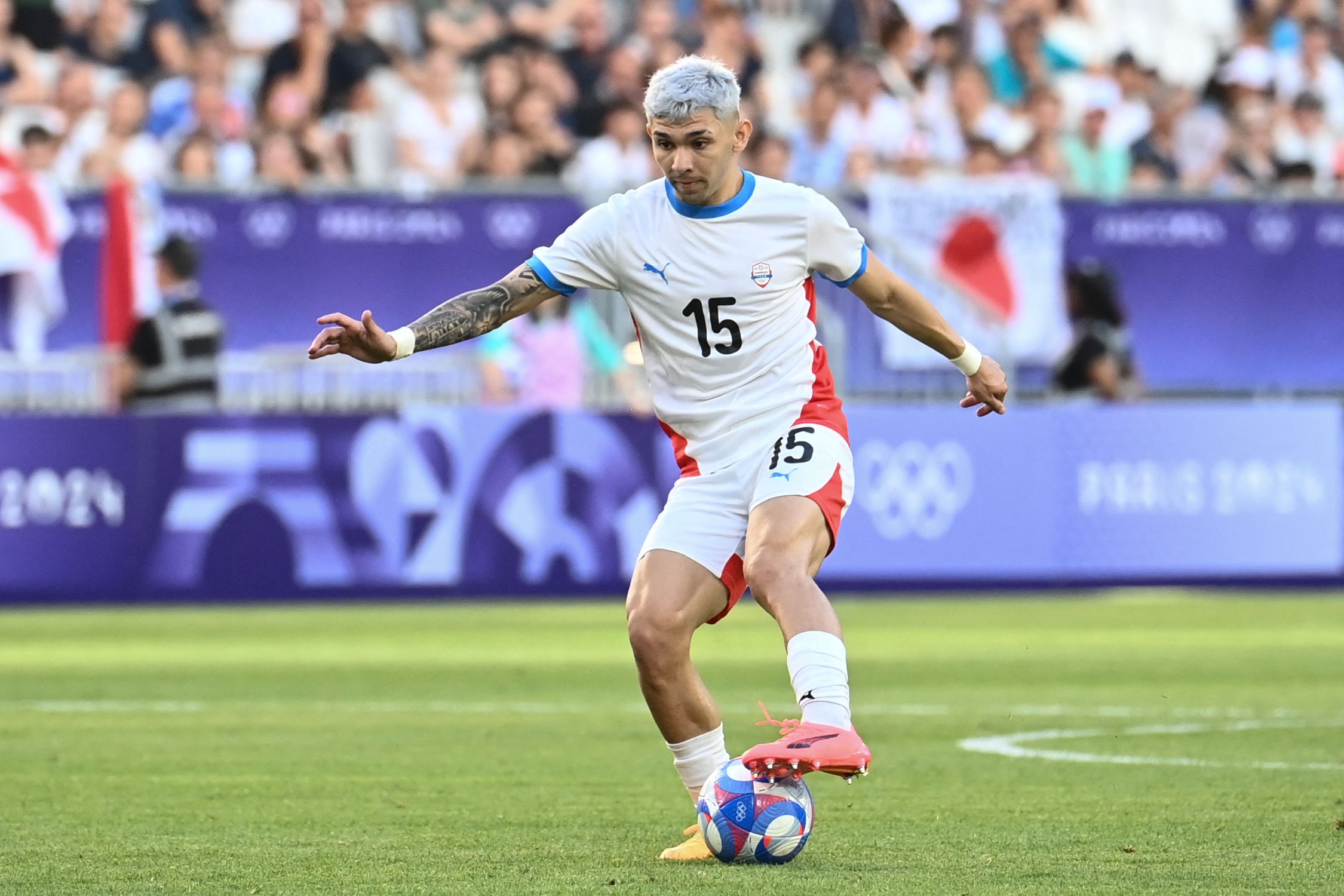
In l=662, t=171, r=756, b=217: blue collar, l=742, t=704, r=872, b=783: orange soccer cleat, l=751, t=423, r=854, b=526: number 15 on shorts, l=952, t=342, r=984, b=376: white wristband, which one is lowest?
l=742, t=704, r=872, b=783: orange soccer cleat

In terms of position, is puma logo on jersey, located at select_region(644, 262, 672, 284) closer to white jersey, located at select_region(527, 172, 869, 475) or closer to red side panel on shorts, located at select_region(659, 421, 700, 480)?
white jersey, located at select_region(527, 172, 869, 475)

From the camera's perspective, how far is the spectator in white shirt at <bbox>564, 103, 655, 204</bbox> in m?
20.8

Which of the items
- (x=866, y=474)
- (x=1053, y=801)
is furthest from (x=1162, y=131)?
(x=1053, y=801)

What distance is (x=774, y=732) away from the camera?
10062 millimetres

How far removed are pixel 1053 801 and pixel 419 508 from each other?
414 inches

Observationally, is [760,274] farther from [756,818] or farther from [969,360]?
[756,818]

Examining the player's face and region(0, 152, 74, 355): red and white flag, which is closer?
the player's face

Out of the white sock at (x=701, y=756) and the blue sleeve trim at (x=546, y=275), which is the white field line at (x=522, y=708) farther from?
the blue sleeve trim at (x=546, y=275)

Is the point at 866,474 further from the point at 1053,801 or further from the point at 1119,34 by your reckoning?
the point at 1053,801

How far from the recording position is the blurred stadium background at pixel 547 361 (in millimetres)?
17312

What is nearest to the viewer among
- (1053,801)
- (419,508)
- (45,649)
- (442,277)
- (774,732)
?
(1053,801)

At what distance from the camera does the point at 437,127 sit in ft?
68.5

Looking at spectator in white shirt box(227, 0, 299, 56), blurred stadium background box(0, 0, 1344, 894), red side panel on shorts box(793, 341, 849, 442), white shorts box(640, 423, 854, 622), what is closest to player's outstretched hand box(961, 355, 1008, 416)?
red side panel on shorts box(793, 341, 849, 442)

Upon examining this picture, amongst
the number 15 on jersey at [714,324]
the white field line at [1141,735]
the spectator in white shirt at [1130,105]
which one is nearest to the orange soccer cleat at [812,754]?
the number 15 on jersey at [714,324]
